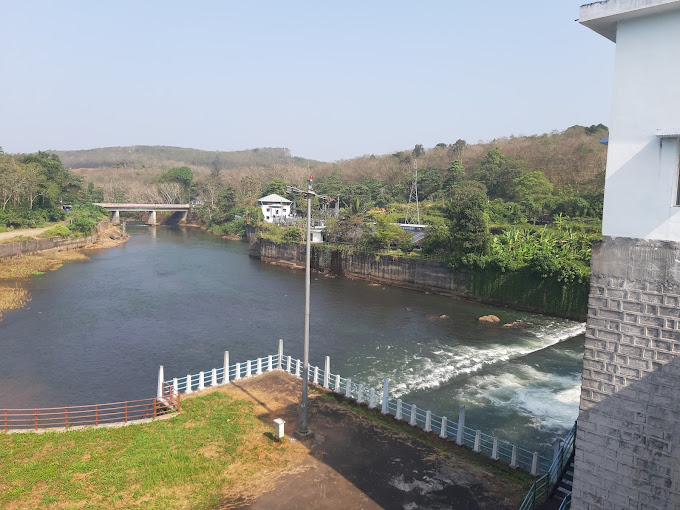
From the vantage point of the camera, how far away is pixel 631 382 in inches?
407

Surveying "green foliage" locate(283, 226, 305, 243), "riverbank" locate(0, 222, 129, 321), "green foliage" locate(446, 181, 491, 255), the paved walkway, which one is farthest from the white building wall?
"green foliage" locate(283, 226, 305, 243)

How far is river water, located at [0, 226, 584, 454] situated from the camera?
1017 inches

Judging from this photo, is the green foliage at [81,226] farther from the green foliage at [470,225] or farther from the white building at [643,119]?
the white building at [643,119]

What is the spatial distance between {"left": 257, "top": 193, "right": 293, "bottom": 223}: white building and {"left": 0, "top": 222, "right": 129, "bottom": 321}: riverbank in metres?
27.7

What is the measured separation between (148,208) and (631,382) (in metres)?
120

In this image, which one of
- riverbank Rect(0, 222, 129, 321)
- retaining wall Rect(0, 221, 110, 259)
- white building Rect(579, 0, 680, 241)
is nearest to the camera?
white building Rect(579, 0, 680, 241)

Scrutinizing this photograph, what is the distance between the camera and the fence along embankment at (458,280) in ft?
143

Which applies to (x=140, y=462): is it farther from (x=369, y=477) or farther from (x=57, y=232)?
(x=57, y=232)

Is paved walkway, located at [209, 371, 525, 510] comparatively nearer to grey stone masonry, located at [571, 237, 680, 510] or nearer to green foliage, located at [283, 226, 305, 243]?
grey stone masonry, located at [571, 237, 680, 510]

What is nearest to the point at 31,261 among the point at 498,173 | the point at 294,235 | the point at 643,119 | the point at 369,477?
the point at 294,235

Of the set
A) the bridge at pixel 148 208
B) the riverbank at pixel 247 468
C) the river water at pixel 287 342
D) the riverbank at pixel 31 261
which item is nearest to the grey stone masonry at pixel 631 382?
the riverbank at pixel 247 468

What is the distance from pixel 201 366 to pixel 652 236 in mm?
25631

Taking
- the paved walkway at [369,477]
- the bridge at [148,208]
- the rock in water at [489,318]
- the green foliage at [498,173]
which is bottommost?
the rock in water at [489,318]

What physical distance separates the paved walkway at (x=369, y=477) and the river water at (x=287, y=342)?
23.1ft
